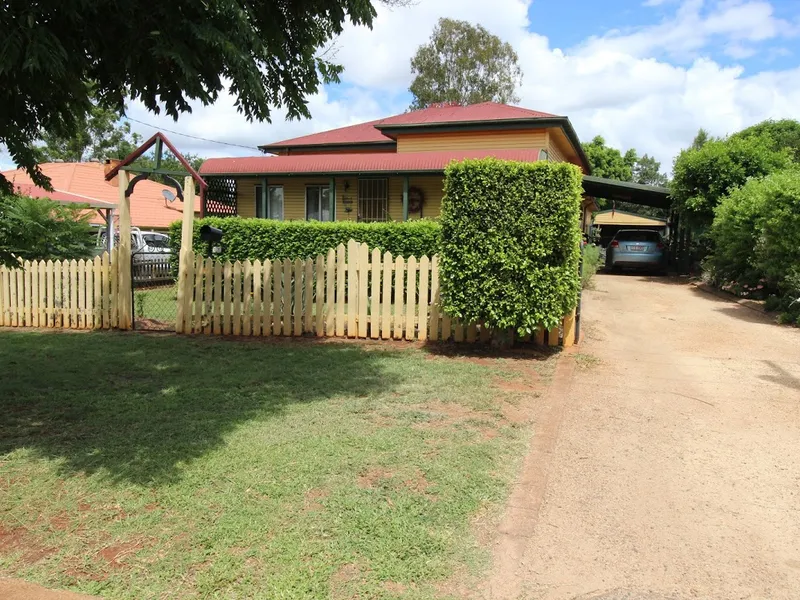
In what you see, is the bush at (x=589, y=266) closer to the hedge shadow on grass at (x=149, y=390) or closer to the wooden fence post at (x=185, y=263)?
the hedge shadow on grass at (x=149, y=390)

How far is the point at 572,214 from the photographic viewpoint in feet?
25.1

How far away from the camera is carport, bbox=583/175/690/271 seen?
2133cm

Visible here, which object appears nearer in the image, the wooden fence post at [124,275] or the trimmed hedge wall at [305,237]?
the wooden fence post at [124,275]

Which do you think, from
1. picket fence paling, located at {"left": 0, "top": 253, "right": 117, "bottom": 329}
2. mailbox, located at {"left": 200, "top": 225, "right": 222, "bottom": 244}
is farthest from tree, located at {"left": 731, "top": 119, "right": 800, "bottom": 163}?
picket fence paling, located at {"left": 0, "top": 253, "right": 117, "bottom": 329}

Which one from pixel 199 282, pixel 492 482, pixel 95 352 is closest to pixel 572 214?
pixel 492 482

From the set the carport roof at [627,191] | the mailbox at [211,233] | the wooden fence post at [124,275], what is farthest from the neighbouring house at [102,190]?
the carport roof at [627,191]

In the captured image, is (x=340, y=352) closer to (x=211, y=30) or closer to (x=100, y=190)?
(x=211, y=30)

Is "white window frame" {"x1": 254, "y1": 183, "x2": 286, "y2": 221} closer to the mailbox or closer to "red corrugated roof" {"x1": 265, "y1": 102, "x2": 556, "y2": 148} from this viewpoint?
"red corrugated roof" {"x1": 265, "y1": 102, "x2": 556, "y2": 148}

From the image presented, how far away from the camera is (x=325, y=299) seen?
9.84 metres

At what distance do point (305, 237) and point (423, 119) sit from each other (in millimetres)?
9811

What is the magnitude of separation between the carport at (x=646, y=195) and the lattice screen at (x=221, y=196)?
37.3 feet

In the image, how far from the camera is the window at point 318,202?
19.1 m

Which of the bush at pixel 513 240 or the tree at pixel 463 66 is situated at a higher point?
the tree at pixel 463 66

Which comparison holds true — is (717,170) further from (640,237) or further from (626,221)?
(626,221)
